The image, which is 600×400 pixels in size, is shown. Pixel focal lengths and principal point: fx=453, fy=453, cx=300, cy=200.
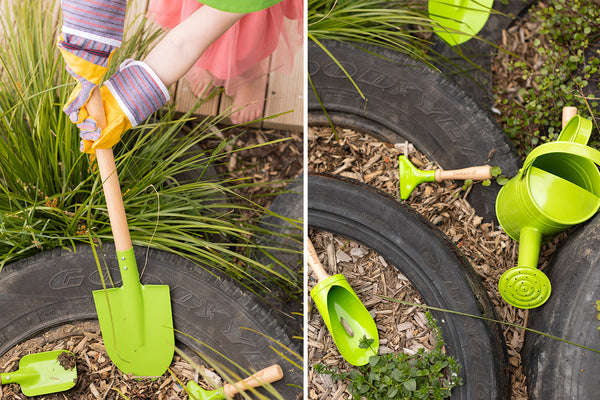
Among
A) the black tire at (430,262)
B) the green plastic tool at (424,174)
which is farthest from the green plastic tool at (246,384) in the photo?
the green plastic tool at (424,174)

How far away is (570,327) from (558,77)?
2.12 feet

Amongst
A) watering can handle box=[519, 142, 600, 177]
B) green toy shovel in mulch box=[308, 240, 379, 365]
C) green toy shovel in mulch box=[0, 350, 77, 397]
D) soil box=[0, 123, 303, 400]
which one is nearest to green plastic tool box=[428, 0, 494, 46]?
watering can handle box=[519, 142, 600, 177]

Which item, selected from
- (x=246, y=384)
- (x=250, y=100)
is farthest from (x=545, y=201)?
(x=250, y=100)

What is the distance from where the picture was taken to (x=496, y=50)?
4.26ft

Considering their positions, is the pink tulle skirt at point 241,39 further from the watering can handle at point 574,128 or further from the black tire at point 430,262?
the watering can handle at point 574,128

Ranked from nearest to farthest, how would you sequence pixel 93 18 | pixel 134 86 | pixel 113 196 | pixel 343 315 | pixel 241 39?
pixel 93 18
pixel 134 86
pixel 113 196
pixel 343 315
pixel 241 39

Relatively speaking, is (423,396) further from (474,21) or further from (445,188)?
(474,21)

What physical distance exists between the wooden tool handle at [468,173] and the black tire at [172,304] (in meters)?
0.50

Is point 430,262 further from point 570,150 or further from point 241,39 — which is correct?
point 241,39

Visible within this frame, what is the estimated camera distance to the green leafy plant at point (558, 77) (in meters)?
1.14

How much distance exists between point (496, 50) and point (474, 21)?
0.37 ft

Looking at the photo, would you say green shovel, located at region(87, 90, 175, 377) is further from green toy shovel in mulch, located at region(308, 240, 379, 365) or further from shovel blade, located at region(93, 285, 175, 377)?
green toy shovel in mulch, located at region(308, 240, 379, 365)

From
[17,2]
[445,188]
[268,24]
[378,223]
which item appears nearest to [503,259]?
[445,188]

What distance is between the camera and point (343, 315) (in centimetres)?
101
